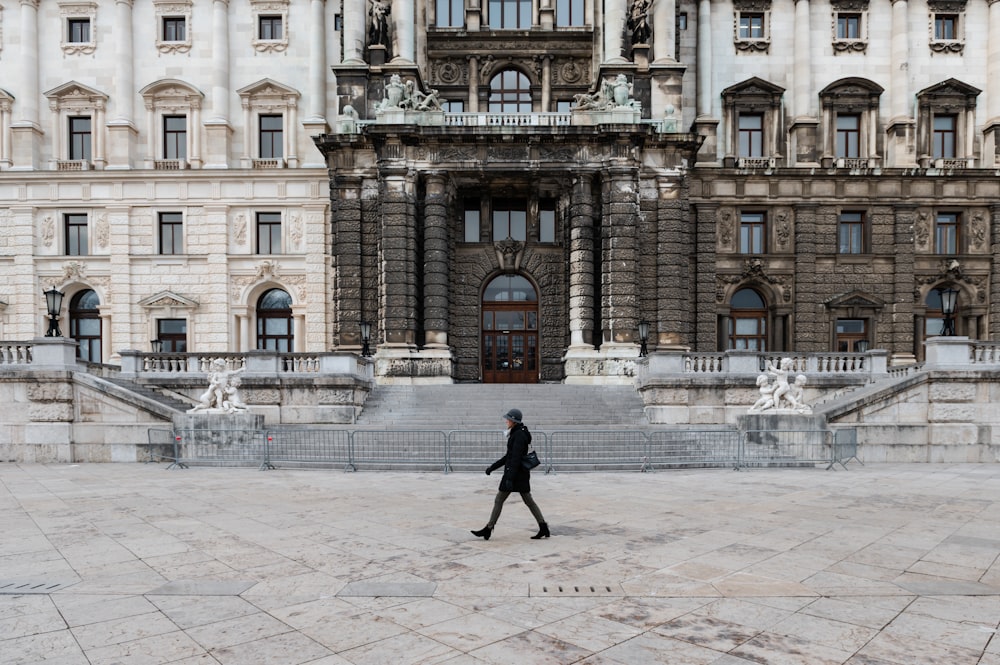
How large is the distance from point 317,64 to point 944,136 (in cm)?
3216

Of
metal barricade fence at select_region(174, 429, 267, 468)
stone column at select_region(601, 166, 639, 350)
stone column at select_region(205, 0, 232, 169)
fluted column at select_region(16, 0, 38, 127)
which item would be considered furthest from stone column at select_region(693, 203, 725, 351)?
fluted column at select_region(16, 0, 38, 127)

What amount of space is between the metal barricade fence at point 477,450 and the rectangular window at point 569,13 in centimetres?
2321

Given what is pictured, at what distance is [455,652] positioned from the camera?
541 centimetres

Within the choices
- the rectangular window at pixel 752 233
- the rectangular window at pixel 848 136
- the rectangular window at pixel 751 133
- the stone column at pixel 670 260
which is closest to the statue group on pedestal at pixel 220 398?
the stone column at pixel 670 260

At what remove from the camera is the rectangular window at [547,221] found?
31.7 meters

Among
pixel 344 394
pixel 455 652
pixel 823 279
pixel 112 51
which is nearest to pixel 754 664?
pixel 455 652

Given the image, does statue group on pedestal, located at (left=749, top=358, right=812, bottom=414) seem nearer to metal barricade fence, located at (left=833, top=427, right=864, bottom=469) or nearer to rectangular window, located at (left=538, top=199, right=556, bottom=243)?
metal barricade fence, located at (left=833, top=427, right=864, bottom=469)

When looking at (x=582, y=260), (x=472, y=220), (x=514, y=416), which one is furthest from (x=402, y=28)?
(x=514, y=416)

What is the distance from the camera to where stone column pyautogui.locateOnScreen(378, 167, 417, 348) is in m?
28.3

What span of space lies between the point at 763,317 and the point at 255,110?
92.5 ft

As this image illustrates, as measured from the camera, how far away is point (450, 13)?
3259 centimetres

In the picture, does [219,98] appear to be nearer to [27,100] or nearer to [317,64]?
[317,64]

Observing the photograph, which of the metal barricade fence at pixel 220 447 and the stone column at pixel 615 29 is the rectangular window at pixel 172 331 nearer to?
the metal barricade fence at pixel 220 447

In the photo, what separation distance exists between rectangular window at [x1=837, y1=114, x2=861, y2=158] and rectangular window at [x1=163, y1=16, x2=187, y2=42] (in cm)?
3395
